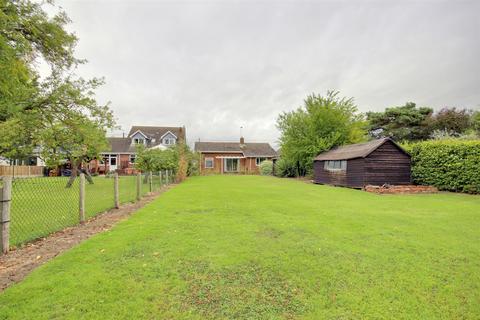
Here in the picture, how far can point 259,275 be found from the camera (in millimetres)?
3480

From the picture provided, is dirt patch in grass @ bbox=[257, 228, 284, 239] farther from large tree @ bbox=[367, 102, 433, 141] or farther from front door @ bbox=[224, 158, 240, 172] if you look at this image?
large tree @ bbox=[367, 102, 433, 141]

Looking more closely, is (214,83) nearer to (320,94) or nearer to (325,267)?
(320,94)

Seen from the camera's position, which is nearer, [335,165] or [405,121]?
[335,165]

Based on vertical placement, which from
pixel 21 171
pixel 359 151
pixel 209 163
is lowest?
pixel 21 171

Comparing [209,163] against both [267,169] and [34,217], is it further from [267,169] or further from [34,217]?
[34,217]

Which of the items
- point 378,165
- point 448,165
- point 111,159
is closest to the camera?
point 448,165

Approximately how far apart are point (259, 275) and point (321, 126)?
2328 centimetres

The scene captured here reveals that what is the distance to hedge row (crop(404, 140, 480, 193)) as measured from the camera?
13812 mm

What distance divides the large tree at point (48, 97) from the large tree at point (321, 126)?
18.3 m

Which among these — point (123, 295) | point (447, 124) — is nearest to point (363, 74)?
point (447, 124)

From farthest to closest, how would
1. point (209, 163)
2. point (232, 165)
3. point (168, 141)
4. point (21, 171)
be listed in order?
1. point (232, 165)
2. point (168, 141)
3. point (209, 163)
4. point (21, 171)

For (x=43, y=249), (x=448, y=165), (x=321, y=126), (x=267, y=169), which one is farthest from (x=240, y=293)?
(x=267, y=169)

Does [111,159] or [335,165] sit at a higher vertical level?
[111,159]

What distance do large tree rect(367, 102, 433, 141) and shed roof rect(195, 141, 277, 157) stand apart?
15.6 metres
